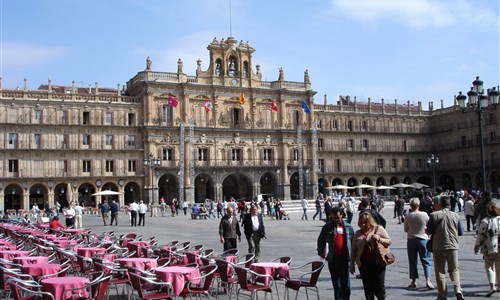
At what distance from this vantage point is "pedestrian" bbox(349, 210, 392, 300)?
24.3 feet

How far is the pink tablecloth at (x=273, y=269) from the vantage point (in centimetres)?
885

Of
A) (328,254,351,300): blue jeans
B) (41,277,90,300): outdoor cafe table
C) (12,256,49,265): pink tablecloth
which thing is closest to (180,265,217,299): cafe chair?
(41,277,90,300): outdoor cafe table

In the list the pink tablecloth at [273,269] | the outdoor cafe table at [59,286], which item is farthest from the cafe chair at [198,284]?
the outdoor cafe table at [59,286]

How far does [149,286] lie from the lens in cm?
844

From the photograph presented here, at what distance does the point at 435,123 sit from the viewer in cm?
A: 7112

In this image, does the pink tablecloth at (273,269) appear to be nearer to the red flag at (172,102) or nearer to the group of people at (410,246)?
the group of people at (410,246)

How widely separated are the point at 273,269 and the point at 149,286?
1.96m

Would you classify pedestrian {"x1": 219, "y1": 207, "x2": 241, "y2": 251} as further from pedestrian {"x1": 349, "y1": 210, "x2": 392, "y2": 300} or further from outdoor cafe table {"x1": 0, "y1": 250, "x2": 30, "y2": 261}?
pedestrian {"x1": 349, "y1": 210, "x2": 392, "y2": 300}

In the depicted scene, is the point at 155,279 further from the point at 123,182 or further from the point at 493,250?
the point at 123,182

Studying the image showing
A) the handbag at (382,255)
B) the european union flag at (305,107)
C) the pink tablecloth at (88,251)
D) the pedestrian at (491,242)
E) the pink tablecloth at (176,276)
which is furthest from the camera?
the european union flag at (305,107)

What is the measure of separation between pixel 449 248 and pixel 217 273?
3.85 meters

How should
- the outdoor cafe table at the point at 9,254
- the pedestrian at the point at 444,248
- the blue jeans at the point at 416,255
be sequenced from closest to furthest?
the pedestrian at the point at 444,248
the blue jeans at the point at 416,255
the outdoor cafe table at the point at 9,254

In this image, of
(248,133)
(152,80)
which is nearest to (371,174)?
(248,133)

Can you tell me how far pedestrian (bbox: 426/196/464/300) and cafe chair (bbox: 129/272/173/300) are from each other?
4.23 meters
